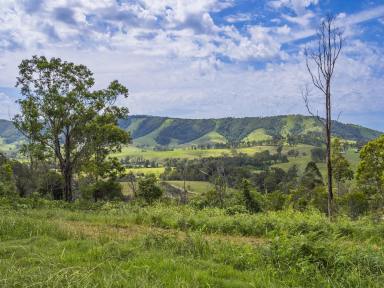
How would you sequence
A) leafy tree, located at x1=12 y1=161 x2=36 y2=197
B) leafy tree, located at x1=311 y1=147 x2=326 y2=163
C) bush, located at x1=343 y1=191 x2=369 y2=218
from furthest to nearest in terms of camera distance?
leafy tree, located at x1=311 y1=147 x2=326 y2=163, leafy tree, located at x1=12 y1=161 x2=36 y2=197, bush, located at x1=343 y1=191 x2=369 y2=218

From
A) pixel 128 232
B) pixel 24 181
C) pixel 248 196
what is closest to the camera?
pixel 128 232

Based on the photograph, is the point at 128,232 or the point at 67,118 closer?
the point at 128,232

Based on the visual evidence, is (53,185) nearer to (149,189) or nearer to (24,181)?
(24,181)

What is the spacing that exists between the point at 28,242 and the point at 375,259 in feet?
25.9

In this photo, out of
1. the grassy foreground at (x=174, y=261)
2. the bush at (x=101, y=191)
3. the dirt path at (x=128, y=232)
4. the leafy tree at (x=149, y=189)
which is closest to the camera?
the grassy foreground at (x=174, y=261)

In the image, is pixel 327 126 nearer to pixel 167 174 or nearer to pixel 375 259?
pixel 375 259

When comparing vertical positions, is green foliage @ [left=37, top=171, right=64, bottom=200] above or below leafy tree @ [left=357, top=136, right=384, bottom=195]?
below

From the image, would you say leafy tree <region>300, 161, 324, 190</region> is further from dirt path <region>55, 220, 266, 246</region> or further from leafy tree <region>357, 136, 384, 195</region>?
dirt path <region>55, 220, 266, 246</region>

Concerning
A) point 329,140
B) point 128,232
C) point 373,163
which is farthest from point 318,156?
point 128,232

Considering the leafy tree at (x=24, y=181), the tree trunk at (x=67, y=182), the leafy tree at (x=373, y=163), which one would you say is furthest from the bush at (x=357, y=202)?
the leafy tree at (x=24, y=181)

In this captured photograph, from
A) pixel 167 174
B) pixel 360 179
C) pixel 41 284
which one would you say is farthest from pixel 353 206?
pixel 167 174

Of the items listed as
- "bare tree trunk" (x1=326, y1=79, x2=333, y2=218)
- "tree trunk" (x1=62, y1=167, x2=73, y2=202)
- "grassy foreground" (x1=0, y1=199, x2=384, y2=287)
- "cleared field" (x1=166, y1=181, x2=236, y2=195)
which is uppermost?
"bare tree trunk" (x1=326, y1=79, x2=333, y2=218)

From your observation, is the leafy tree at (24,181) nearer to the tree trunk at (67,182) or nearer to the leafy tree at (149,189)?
the leafy tree at (149,189)

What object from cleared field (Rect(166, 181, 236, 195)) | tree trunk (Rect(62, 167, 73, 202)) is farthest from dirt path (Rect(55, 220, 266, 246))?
cleared field (Rect(166, 181, 236, 195))
